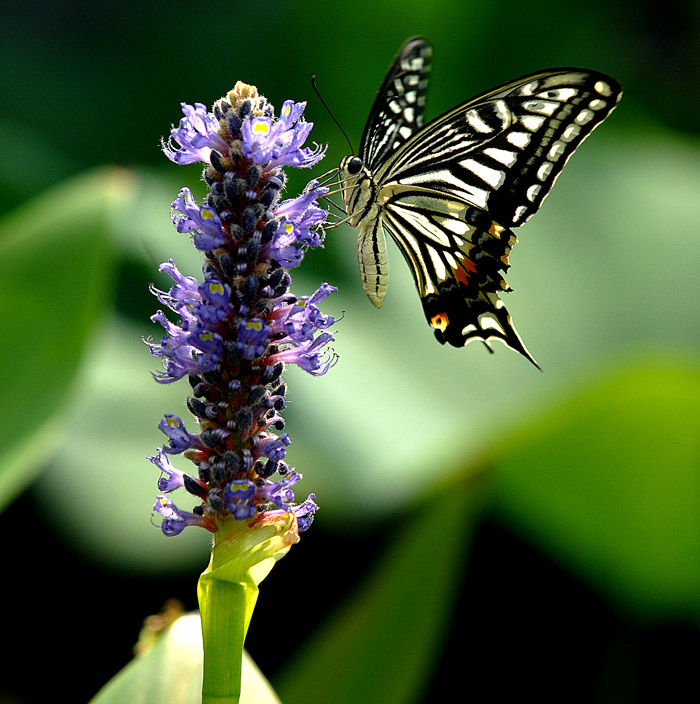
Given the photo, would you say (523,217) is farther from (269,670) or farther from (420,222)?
(269,670)

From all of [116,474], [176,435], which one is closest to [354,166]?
[176,435]

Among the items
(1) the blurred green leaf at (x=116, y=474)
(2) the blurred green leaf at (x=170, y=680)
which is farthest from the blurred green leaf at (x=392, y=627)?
(1) the blurred green leaf at (x=116, y=474)

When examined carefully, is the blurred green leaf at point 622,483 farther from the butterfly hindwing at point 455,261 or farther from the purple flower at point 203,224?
the purple flower at point 203,224

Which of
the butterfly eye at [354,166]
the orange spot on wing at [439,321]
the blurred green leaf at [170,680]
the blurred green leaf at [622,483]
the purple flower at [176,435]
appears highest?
the butterfly eye at [354,166]

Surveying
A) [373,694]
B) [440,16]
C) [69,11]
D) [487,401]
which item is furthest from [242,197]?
[69,11]

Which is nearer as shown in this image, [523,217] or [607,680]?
[523,217]

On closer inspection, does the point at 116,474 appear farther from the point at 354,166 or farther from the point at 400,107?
the point at 400,107

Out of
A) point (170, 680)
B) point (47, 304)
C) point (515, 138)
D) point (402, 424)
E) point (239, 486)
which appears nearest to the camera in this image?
point (239, 486)
